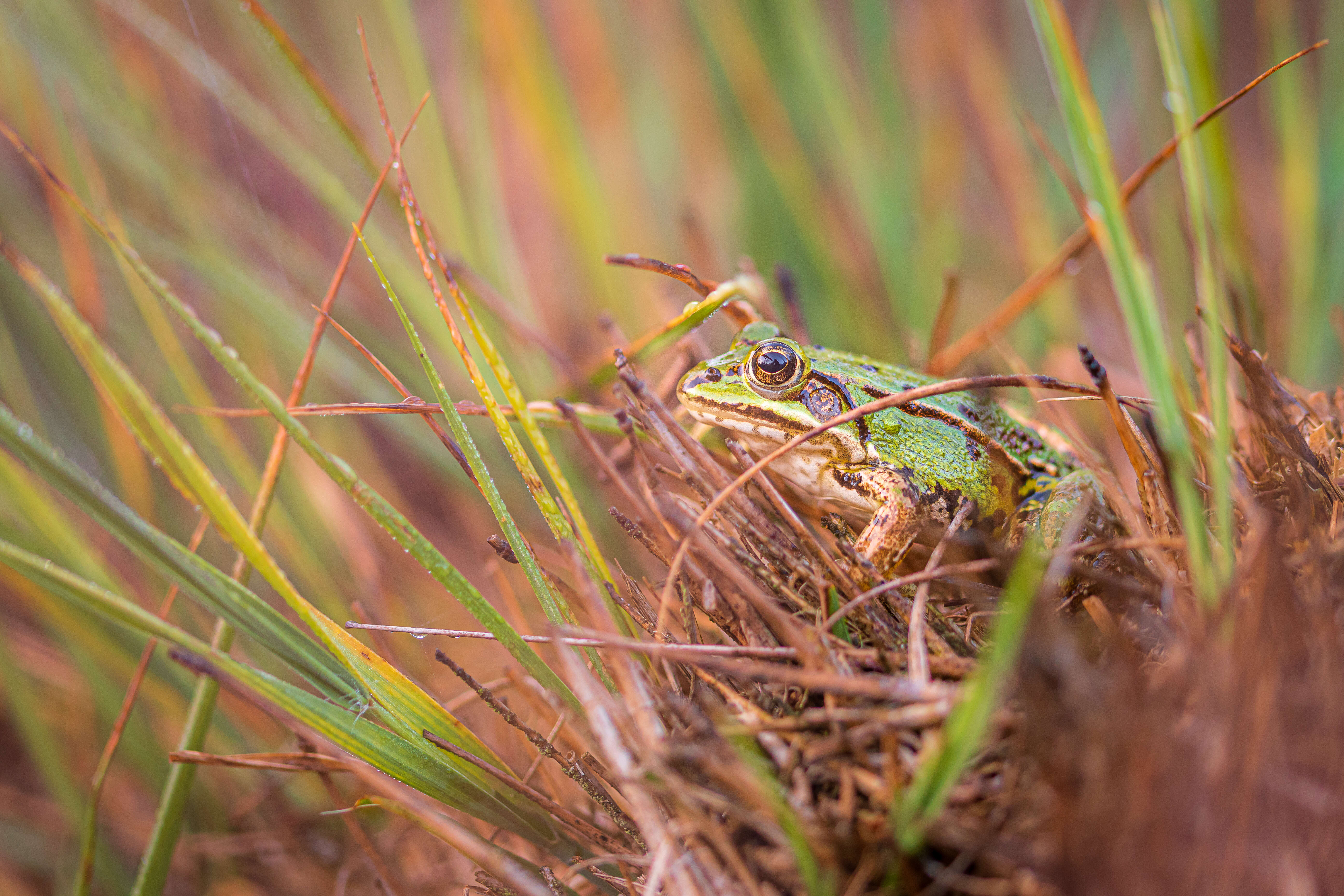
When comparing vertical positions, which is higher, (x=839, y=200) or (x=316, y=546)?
(x=839, y=200)

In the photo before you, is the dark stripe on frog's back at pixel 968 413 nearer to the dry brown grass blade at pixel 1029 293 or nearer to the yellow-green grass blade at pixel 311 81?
the dry brown grass blade at pixel 1029 293

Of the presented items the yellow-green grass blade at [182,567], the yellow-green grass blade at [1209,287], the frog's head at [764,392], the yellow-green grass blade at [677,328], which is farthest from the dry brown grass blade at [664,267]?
the yellow-green grass blade at [182,567]

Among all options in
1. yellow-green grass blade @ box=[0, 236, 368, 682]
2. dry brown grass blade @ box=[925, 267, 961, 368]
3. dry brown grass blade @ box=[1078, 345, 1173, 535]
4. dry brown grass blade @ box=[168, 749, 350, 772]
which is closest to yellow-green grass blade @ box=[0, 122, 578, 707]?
yellow-green grass blade @ box=[0, 236, 368, 682]

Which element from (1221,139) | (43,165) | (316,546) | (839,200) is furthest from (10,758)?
(1221,139)

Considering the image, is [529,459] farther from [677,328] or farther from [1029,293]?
[1029,293]

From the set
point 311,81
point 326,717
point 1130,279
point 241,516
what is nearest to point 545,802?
point 326,717

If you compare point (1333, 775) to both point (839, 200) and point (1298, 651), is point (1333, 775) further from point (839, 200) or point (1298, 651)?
point (839, 200)
